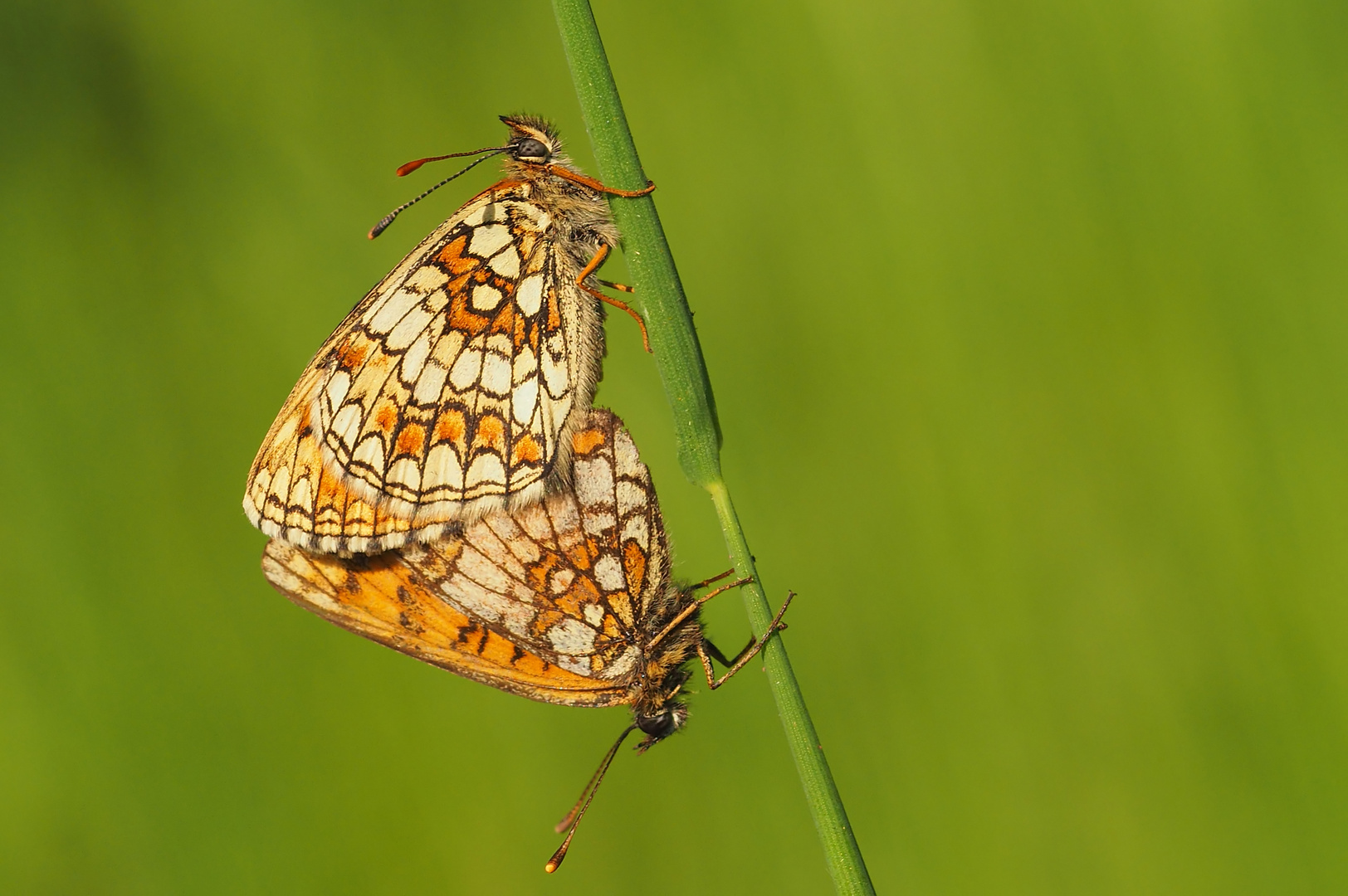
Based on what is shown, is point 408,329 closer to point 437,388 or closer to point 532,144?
point 437,388

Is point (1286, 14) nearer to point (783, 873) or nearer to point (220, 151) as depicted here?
point (783, 873)

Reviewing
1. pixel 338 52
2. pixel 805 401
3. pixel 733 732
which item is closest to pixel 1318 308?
pixel 805 401

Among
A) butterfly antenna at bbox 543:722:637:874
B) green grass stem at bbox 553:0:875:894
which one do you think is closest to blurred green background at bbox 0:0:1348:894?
butterfly antenna at bbox 543:722:637:874

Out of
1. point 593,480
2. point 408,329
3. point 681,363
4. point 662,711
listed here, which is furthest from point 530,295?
point 662,711

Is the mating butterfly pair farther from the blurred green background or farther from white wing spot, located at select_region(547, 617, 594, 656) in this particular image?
the blurred green background

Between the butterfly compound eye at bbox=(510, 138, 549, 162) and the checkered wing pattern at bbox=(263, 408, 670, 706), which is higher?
the butterfly compound eye at bbox=(510, 138, 549, 162)

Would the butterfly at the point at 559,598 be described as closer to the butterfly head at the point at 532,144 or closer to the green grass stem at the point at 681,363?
the green grass stem at the point at 681,363

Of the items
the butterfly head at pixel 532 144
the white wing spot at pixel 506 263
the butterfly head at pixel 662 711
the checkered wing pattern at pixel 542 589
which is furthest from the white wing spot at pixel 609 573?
the butterfly head at pixel 532 144
